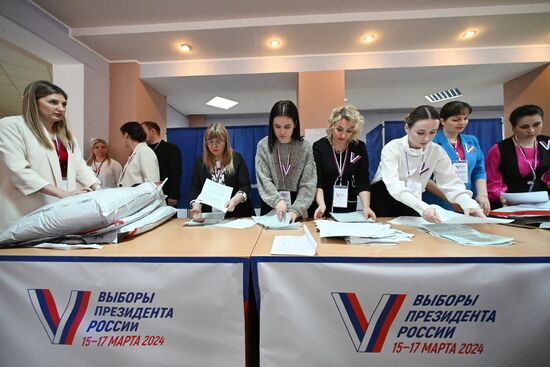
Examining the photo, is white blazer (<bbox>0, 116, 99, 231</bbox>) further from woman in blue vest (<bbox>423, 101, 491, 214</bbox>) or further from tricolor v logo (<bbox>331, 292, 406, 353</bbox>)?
woman in blue vest (<bbox>423, 101, 491, 214</bbox>)

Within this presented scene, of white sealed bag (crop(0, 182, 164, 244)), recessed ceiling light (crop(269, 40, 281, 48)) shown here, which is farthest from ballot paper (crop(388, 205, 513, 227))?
recessed ceiling light (crop(269, 40, 281, 48))

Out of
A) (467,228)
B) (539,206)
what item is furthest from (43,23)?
(539,206)

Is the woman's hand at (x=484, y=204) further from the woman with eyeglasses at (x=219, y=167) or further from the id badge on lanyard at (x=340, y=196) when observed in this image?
the woman with eyeglasses at (x=219, y=167)

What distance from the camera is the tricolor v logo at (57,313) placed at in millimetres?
743

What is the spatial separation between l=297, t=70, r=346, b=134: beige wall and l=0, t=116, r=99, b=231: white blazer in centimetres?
274

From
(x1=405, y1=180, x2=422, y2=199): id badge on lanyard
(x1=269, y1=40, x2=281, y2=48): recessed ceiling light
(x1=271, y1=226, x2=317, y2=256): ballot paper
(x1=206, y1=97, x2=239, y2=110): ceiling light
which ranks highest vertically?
(x1=206, y1=97, x2=239, y2=110): ceiling light

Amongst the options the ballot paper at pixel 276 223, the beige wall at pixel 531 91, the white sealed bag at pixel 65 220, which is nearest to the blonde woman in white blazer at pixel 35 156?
the white sealed bag at pixel 65 220

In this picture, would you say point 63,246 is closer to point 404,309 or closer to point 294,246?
point 294,246

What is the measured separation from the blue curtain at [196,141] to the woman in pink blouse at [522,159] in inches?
103

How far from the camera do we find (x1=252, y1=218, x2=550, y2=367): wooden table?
0.70 meters

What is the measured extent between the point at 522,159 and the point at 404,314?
66.6 inches

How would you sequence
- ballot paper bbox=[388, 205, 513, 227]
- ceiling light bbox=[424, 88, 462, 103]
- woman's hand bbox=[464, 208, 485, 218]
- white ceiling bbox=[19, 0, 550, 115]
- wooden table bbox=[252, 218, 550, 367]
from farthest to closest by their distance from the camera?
ceiling light bbox=[424, 88, 462, 103] → white ceiling bbox=[19, 0, 550, 115] → woman's hand bbox=[464, 208, 485, 218] → ballot paper bbox=[388, 205, 513, 227] → wooden table bbox=[252, 218, 550, 367]

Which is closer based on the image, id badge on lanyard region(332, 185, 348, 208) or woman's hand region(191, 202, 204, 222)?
woman's hand region(191, 202, 204, 222)

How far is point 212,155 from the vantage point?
5.37ft
